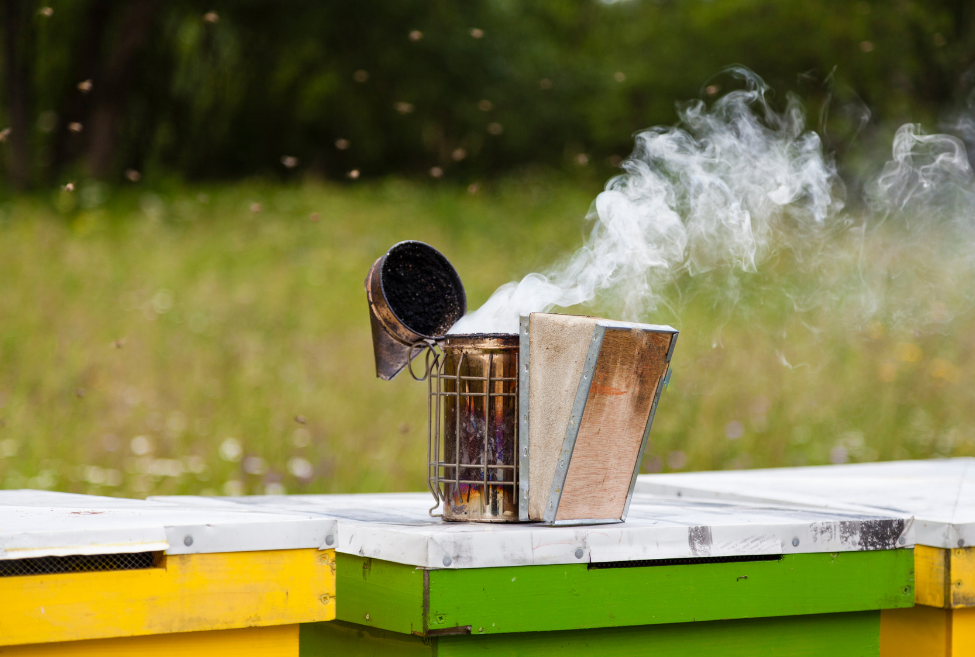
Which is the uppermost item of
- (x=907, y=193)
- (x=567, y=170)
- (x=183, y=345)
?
(x=567, y=170)

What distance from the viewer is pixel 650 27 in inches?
763

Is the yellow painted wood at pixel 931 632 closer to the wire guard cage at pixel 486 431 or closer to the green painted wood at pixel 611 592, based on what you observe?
the green painted wood at pixel 611 592

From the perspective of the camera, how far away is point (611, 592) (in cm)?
174

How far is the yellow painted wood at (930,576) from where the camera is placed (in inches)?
76.0

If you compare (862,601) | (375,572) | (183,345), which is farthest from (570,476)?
(183,345)

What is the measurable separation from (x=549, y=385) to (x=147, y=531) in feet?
2.44

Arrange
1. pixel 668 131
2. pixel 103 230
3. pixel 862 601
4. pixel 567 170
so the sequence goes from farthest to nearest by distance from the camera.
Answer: pixel 567 170, pixel 103 230, pixel 668 131, pixel 862 601

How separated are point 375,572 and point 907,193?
2623 millimetres

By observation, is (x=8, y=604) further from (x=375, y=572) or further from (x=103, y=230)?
(x=103, y=230)

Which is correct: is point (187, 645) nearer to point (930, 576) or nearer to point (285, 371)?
point (930, 576)

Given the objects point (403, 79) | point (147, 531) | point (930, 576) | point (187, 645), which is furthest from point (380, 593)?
point (403, 79)

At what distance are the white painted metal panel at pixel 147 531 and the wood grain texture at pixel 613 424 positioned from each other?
49cm

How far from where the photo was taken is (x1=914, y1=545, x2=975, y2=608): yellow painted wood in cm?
193

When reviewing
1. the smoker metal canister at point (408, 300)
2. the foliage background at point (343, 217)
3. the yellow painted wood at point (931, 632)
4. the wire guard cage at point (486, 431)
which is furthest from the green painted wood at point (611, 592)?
the foliage background at point (343, 217)
